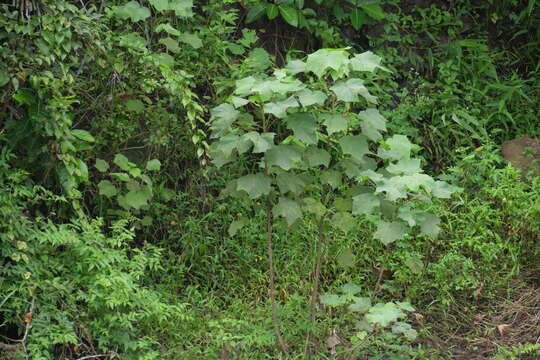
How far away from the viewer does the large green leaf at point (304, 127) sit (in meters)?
3.49

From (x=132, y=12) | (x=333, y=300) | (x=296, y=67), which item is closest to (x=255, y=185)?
(x=296, y=67)

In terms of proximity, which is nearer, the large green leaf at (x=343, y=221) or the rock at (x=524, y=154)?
the large green leaf at (x=343, y=221)

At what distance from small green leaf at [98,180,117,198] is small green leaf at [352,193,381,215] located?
5.02 feet

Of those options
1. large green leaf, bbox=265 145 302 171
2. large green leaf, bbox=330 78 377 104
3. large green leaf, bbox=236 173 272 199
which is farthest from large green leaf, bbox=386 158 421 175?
large green leaf, bbox=236 173 272 199

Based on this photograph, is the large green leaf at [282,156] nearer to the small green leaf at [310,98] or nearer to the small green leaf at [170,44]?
the small green leaf at [310,98]

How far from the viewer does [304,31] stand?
5949mm

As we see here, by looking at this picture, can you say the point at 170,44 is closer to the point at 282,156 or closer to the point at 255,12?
the point at 255,12

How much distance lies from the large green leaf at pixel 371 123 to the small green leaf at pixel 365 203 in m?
0.28

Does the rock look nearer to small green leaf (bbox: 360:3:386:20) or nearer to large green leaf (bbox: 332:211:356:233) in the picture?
small green leaf (bbox: 360:3:386:20)

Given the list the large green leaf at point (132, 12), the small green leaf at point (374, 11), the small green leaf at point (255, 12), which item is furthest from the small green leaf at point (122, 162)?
the small green leaf at point (374, 11)

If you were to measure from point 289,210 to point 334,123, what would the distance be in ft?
1.57

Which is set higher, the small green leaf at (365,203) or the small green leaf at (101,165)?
the small green leaf at (365,203)

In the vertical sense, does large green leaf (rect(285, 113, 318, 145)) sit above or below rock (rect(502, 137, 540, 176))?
above

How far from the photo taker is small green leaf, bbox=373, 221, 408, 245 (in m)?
3.61
